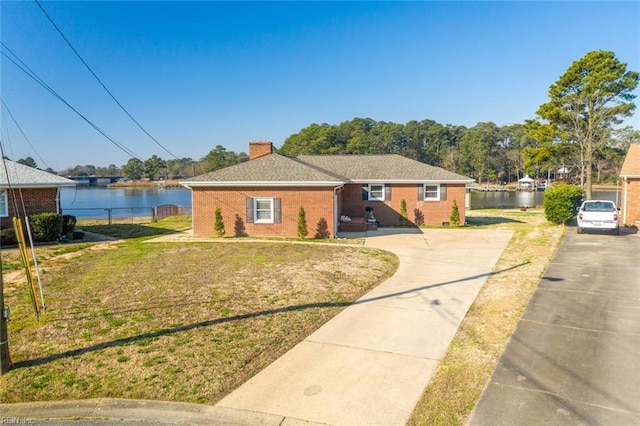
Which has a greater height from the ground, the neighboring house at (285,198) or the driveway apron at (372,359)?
the neighboring house at (285,198)

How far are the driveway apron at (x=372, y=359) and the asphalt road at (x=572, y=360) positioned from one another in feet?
3.45

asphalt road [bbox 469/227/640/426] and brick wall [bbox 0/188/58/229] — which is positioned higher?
brick wall [bbox 0/188/58/229]

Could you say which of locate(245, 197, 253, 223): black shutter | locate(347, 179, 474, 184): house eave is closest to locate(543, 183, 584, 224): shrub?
locate(347, 179, 474, 184): house eave

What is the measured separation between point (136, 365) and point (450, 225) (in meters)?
19.6

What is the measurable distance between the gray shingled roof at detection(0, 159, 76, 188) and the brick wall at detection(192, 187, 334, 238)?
5.83 meters

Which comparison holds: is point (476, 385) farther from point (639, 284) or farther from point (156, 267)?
point (156, 267)

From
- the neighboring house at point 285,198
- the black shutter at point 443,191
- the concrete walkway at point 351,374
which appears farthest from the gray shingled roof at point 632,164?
the concrete walkway at point 351,374

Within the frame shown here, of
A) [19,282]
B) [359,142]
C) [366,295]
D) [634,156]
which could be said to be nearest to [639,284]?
[366,295]

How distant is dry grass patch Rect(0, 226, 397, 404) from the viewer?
229 inches

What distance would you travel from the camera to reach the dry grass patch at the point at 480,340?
5.04 meters

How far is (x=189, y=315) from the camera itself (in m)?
8.33

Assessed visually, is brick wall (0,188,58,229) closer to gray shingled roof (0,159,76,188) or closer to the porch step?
gray shingled roof (0,159,76,188)

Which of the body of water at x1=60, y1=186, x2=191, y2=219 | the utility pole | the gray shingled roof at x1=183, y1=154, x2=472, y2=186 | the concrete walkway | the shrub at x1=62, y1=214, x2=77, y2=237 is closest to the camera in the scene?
the concrete walkway

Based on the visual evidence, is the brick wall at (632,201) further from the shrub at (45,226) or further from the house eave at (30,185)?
the house eave at (30,185)
